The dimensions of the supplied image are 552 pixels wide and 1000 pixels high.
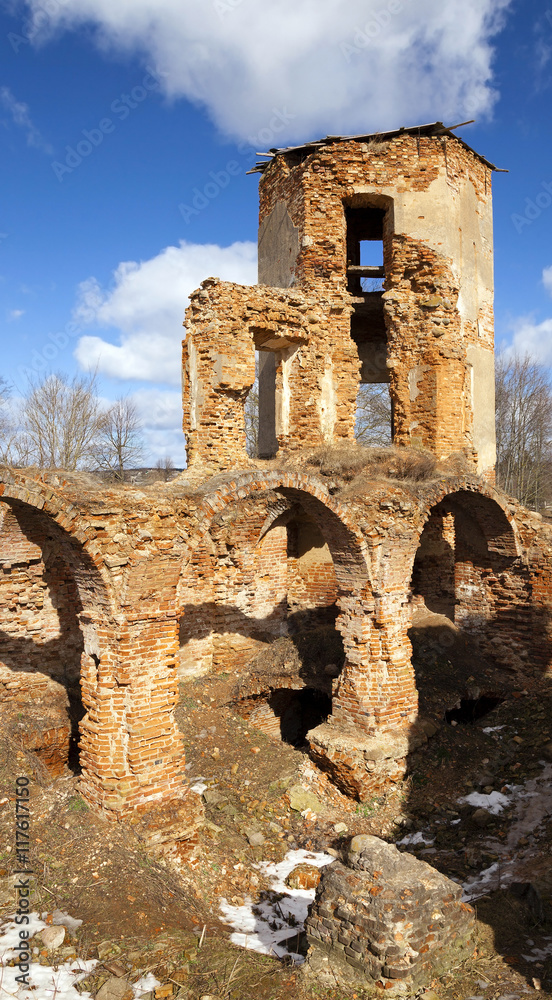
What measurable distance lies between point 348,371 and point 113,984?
33.4 feet

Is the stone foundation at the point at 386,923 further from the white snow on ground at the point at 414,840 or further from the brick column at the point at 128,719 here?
the white snow on ground at the point at 414,840

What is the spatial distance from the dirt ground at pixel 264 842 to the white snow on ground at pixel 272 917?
0.54 feet

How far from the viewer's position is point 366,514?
9109 mm

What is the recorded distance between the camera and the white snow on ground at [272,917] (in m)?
5.90

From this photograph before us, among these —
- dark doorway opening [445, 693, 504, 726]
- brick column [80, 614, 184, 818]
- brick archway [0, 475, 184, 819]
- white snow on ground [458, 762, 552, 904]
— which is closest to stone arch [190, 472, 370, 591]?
brick archway [0, 475, 184, 819]

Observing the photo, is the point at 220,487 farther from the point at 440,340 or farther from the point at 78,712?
the point at 440,340

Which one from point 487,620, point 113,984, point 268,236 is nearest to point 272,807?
point 113,984

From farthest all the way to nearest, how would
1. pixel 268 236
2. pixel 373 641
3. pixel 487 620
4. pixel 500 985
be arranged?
pixel 268 236, pixel 487 620, pixel 373 641, pixel 500 985

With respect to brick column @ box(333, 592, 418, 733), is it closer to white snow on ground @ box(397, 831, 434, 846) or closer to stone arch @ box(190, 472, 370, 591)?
stone arch @ box(190, 472, 370, 591)

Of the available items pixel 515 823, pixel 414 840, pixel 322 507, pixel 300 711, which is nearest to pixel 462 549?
pixel 322 507

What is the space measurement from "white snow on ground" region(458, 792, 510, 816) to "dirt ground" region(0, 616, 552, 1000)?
117 millimetres

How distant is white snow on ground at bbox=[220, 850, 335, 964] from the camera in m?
5.90

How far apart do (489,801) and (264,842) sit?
10.2ft

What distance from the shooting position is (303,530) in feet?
43.5
